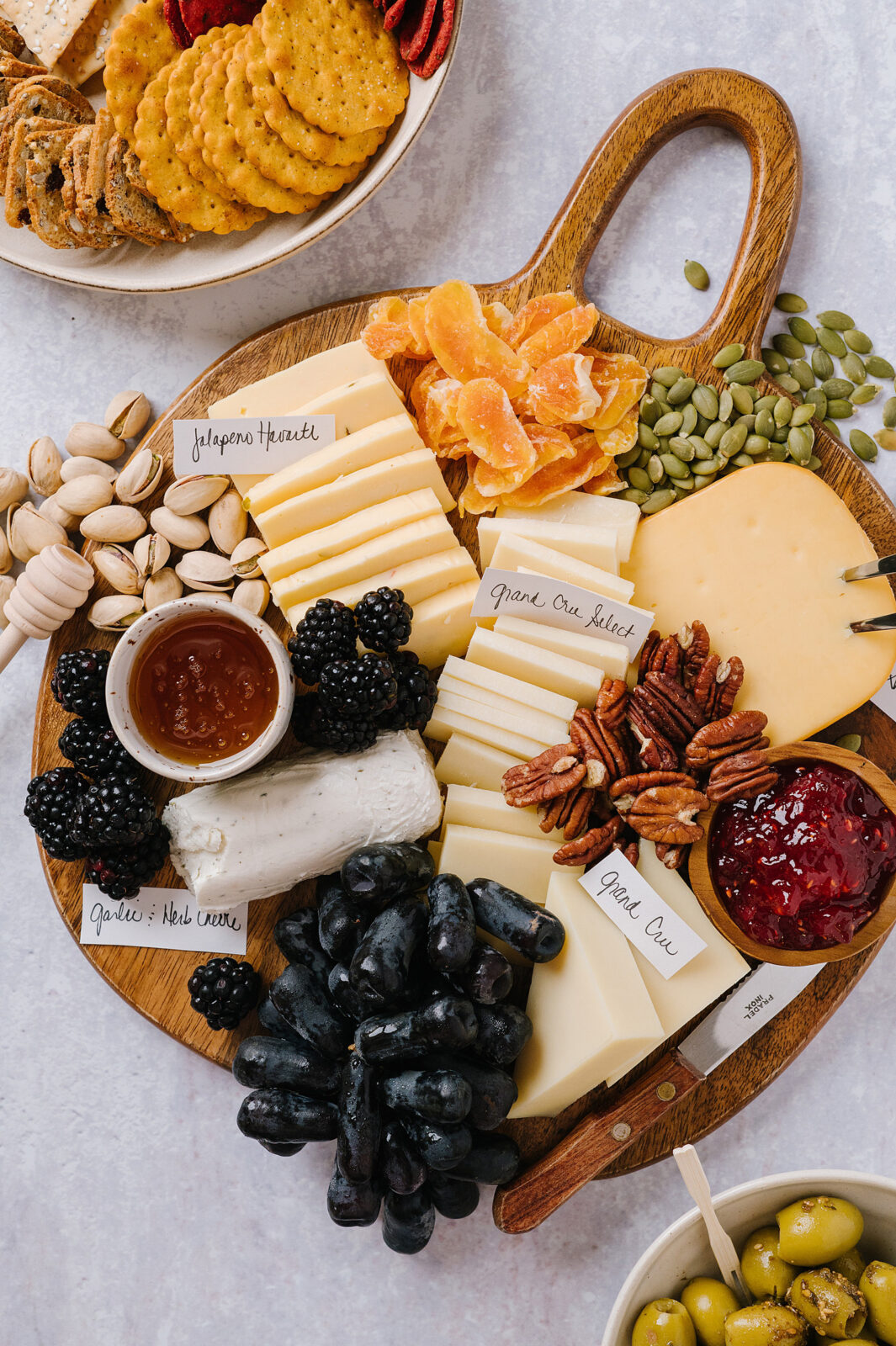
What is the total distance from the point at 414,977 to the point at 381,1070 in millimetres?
160

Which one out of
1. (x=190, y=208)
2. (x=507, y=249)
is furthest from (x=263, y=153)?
(x=507, y=249)

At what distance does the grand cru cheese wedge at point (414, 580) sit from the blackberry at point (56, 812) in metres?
0.51

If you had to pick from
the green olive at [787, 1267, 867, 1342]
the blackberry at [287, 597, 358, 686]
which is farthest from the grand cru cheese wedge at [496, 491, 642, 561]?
the green olive at [787, 1267, 867, 1342]

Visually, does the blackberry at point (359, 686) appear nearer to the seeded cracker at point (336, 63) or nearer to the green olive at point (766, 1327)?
the seeded cracker at point (336, 63)

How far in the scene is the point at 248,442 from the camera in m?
1.68

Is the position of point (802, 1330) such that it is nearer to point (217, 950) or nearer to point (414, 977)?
point (414, 977)

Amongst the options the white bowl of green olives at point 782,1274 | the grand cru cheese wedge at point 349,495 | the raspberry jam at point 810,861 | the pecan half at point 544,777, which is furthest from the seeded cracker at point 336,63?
the white bowl of green olives at point 782,1274

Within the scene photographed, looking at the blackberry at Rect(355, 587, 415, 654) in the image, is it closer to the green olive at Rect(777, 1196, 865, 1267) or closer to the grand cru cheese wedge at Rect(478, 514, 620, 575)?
the grand cru cheese wedge at Rect(478, 514, 620, 575)

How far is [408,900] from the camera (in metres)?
1.48

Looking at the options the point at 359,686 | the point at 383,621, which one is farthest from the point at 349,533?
the point at 359,686

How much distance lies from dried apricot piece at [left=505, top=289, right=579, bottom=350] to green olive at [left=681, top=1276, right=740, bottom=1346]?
5.60ft

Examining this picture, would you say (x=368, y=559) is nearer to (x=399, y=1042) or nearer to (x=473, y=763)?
(x=473, y=763)

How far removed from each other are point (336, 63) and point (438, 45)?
188 mm

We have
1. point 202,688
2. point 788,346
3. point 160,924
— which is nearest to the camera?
point 202,688
